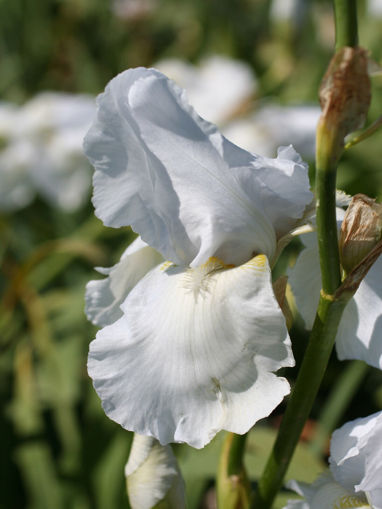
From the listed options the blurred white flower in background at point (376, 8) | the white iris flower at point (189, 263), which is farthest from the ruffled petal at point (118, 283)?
the blurred white flower in background at point (376, 8)

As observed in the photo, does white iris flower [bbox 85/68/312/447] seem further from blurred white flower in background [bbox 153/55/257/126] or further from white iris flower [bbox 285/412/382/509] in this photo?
blurred white flower in background [bbox 153/55/257/126]

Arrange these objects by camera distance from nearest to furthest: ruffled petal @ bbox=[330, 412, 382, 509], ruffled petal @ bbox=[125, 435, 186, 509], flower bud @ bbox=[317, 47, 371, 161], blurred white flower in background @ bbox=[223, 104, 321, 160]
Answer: flower bud @ bbox=[317, 47, 371, 161] → ruffled petal @ bbox=[330, 412, 382, 509] → ruffled petal @ bbox=[125, 435, 186, 509] → blurred white flower in background @ bbox=[223, 104, 321, 160]

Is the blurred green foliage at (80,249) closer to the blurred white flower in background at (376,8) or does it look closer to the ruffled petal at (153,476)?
the blurred white flower in background at (376,8)

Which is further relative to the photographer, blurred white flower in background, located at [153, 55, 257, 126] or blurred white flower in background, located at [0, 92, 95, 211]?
blurred white flower in background, located at [153, 55, 257, 126]

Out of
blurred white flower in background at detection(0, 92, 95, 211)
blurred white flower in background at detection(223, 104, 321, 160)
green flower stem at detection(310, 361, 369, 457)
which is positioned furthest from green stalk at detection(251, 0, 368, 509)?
blurred white flower in background at detection(0, 92, 95, 211)

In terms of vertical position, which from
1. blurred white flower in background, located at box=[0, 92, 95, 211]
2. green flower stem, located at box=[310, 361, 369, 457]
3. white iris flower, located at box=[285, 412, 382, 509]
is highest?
white iris flower, located at box=[285, 412, 382, 509]

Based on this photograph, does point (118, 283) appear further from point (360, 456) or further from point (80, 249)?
point (80, 249)

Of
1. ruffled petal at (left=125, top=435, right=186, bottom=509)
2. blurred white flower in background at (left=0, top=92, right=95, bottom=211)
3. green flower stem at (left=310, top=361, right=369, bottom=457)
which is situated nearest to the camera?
ruffled petal at (left=125, top=435, right=186, bottom=509)

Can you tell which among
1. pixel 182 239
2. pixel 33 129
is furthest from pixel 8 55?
pixel 182 239
